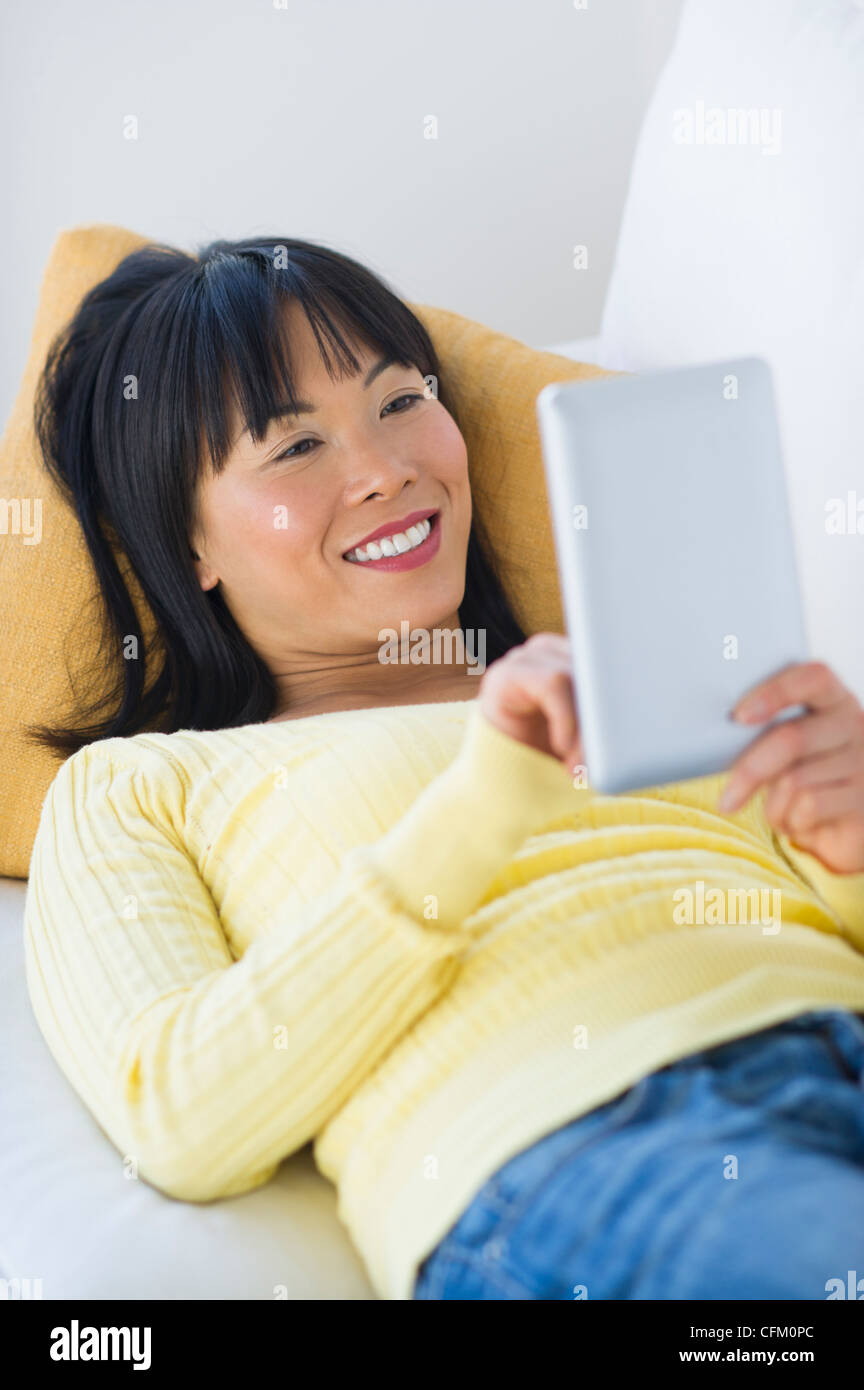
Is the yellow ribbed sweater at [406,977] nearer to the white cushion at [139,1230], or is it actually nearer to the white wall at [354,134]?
the white cushion at [139,1230]

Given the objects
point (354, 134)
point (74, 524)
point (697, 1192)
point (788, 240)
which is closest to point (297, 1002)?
point (697, 1192)

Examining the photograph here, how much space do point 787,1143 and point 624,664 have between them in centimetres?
25

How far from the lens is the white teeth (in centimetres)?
112

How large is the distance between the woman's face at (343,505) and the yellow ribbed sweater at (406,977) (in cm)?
25

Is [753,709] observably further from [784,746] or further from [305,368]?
[305,368]

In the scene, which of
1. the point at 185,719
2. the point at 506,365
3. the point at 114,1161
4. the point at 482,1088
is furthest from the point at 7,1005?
the point at 506,365

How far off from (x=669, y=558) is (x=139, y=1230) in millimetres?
476

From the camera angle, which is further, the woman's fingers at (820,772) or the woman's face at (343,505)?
the woman's face at (343,505)

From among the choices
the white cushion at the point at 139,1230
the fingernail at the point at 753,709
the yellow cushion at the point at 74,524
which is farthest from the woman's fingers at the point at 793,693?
the yellow cushion at the point at 74,524

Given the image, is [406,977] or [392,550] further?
[392,550]

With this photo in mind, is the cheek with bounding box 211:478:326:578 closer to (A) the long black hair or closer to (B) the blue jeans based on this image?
(A) the long black hair

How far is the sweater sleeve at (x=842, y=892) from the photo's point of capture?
860 millimetres

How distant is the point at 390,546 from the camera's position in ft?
3.70

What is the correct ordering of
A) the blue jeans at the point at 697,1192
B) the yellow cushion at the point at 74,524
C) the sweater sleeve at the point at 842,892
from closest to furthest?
1. the blue jeans at the point at 697,1192
2. the sweater sleeve at the point at 842,892
3. the yellow cushion at the point at 74,524
